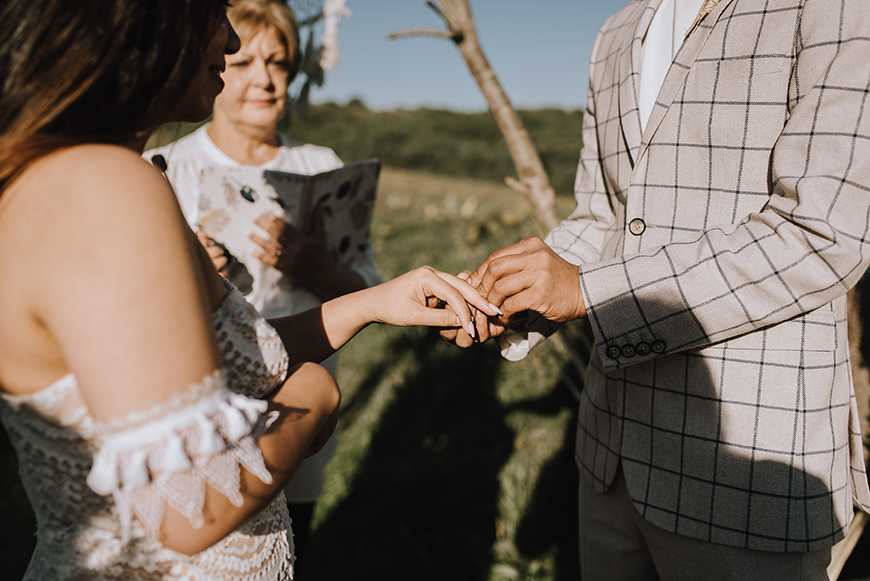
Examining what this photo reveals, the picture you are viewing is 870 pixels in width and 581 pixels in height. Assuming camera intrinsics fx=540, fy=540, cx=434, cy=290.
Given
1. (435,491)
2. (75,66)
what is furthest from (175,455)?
(435,491)

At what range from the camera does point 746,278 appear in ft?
3.77

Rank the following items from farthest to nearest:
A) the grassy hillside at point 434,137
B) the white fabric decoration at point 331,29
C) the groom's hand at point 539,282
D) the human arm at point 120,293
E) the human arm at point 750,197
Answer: the grassy hillside at point 434,137, the white fabric decoration at point 331,29, the groom's hand at point 539,282, the human arm at point 750,197, the human arm at point 120,293

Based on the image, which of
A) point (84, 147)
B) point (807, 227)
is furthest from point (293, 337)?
point (807, 227)

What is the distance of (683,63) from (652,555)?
1.27 m

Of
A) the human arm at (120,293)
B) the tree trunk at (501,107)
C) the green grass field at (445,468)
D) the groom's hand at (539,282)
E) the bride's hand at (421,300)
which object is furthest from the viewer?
the green grass field at (445,468)

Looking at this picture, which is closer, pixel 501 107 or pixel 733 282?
pixel 733 282

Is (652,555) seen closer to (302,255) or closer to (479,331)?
(479,331)

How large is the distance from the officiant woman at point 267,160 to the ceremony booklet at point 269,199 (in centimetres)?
5

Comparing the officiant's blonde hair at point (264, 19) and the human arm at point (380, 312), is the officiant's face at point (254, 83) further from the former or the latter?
the human arm at point (380, 312)

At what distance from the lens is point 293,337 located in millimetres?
1395

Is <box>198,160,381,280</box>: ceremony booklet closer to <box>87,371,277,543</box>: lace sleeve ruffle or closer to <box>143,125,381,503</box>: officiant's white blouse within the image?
<box>143,125,381,503</box>: officiant's white blouse

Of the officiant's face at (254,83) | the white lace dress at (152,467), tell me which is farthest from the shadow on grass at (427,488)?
the officiant's face at (254,83)

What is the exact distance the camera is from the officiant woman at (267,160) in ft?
7.10

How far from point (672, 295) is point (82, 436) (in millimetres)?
1164
